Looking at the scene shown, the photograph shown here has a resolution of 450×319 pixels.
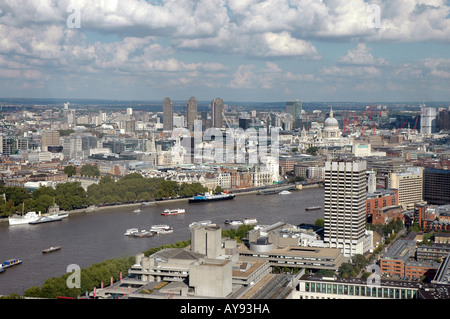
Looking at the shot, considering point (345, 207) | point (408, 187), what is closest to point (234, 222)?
point (345, 207)

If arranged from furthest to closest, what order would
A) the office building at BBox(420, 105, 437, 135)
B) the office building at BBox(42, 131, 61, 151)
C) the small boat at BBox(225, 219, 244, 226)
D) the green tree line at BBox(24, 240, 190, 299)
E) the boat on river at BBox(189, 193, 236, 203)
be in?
1. the office building at BBox(42, 131, 61, 151)
2. the office building at BBox(420, 105, 437, 135)
3. the boat on river at BBox(189, 193, 236, 203)
4. the small boat at BBox(225, 219, 244, 226)
5. the green tree line at BBox(24, 240, 190, 299)

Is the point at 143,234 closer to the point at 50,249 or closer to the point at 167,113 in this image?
the point at 50,249

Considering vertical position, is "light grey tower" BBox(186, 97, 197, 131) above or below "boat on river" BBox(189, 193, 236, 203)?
above

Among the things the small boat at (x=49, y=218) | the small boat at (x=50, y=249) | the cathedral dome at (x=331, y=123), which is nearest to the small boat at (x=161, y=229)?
the small boat at (x=50, y=249)

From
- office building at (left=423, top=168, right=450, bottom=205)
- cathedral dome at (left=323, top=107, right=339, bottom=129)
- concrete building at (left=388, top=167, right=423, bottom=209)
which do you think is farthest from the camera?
cathedral dome at (left=323, top=107, right=339, bottom=129)

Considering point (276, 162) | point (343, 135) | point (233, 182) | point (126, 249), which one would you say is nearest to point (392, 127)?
point (343, 135)

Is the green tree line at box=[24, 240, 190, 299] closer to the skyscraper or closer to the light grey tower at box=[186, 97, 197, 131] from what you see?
the light grey tower at box=[186, 97, 197, 131]

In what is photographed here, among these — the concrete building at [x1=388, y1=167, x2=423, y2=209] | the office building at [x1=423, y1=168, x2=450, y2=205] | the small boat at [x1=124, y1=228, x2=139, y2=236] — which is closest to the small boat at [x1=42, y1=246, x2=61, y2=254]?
the small boat at [x1=124, y1=228, x2=139, y2=236]
